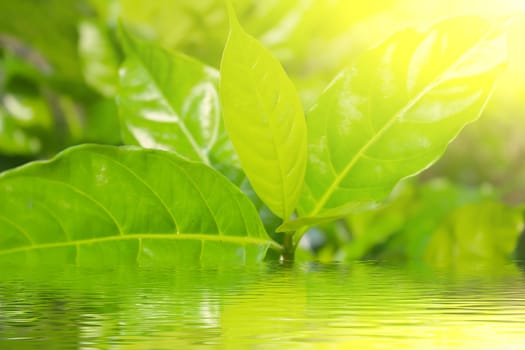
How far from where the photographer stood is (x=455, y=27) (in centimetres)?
26

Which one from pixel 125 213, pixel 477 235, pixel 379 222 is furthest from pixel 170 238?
pixel 379 222

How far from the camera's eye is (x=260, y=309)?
0.22m

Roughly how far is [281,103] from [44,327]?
0.10 m

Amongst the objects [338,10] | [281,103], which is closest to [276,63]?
[281,103]

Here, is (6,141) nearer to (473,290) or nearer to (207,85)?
(207,85)

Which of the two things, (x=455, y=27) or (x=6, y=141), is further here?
(x=6, y=141)

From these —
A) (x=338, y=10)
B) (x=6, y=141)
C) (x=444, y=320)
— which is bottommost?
(x=444, y=320)

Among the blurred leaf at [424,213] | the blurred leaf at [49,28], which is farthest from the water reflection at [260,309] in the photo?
the blurred leaf at [49,28]

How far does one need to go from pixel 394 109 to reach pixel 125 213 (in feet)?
0.34

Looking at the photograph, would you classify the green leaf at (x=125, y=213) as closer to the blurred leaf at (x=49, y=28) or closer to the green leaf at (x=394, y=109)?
the green leaf at (x=394, y=109)

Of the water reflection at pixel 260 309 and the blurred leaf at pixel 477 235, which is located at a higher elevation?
the blurred leaf at pixel 477 235

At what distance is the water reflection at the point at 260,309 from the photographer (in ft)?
0.59

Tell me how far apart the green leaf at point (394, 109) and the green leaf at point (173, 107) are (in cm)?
5

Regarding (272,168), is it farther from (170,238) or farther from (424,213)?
(424,213)
